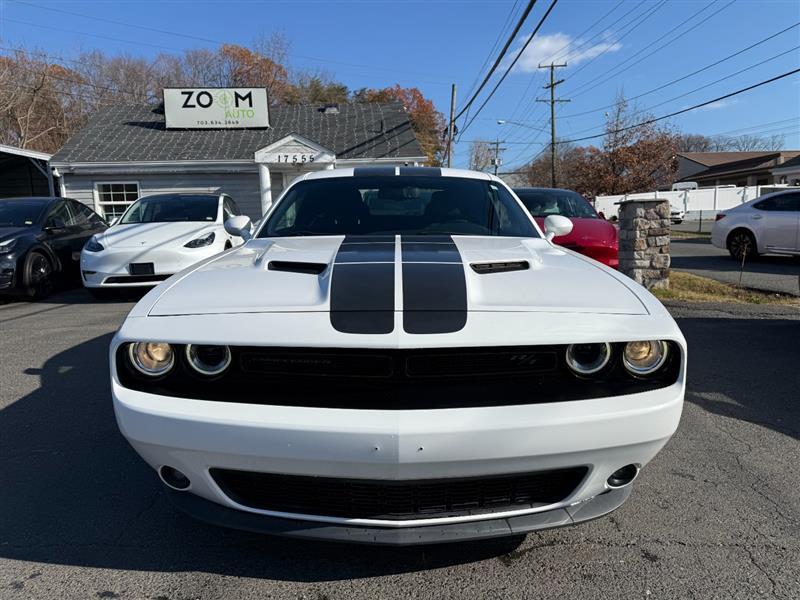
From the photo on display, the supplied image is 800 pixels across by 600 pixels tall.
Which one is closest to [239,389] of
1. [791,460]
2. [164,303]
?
[164,303]

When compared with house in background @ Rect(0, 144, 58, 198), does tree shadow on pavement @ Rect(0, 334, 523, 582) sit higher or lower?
lower

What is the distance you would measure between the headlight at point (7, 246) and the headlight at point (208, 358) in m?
7.24

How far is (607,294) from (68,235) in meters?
9.09

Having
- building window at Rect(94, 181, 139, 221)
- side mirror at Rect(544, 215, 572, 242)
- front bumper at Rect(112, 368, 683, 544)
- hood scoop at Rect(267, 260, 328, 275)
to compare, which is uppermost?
building window at Rect(94, 181, 139, 221)

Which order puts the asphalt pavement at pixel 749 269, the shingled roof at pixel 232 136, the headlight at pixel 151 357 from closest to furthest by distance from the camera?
the headlight at pixel 151 357 → the asphalt pavement at pixel 749 269 → the shingled roof at pixel 232 136

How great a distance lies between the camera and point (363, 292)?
1.85 meters

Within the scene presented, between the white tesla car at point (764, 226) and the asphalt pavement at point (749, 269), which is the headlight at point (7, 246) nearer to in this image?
the asphalt pavement at point (749, 269)

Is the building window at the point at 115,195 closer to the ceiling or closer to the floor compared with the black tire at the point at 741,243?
closer to the ceiling

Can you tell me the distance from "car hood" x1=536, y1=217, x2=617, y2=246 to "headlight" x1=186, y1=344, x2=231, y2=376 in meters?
5.21

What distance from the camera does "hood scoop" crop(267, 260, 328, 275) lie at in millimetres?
2170

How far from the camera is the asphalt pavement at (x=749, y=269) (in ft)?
27.9

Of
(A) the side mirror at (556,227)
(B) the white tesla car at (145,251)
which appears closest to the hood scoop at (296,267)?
(A) the side mirror at (556,227)

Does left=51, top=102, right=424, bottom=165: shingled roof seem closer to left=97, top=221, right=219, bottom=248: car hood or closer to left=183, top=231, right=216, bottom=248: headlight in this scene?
left=97, top=221, right=219, bottom=248: car hood

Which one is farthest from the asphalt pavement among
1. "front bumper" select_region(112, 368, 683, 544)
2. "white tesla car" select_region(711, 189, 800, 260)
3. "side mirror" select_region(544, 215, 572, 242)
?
"front bumper" select_region(112, 368, 683, 544)
